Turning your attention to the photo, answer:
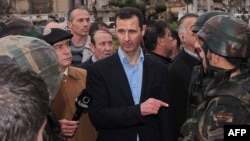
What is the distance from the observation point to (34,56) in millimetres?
2102

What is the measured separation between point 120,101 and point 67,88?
0.47 meters

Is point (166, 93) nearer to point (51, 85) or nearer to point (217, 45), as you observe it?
point (217, 45)

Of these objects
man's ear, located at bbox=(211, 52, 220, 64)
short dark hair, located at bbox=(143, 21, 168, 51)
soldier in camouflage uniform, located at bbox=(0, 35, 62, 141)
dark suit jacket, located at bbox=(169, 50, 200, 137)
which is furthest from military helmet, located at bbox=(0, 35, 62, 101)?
short dark hair, located at bbox=(143, 21, 168, 51)

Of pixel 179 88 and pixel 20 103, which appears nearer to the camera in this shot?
pixel 20 103

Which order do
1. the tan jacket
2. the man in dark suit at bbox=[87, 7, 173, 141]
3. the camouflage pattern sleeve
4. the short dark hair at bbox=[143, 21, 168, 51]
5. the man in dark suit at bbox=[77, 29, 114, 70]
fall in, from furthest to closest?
the short dark hair at bbox=[143, 21, 168, 51]
the man in dark suit at bbox=[77, 29, 114, 70]
the tan jacket
the man in dark suit at bbox=[87, 7, 173, 141]
the camouflage pattern sleeve

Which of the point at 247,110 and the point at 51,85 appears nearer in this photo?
the point at 51,85

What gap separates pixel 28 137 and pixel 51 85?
0.81 metres

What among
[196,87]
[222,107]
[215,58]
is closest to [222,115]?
[222,107]

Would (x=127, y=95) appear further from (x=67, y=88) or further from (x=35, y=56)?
(x=35, y=56)

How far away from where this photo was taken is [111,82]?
11.0 feet

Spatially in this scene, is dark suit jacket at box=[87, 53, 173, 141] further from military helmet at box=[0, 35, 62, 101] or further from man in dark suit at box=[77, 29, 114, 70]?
man in dark suit at box=[77, 29, 114, 70]

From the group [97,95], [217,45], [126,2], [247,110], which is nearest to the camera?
[247,110]

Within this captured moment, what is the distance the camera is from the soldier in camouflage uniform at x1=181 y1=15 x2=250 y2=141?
2561mm

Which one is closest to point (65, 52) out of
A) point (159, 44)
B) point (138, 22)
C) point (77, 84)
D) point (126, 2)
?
point (77, 84)
